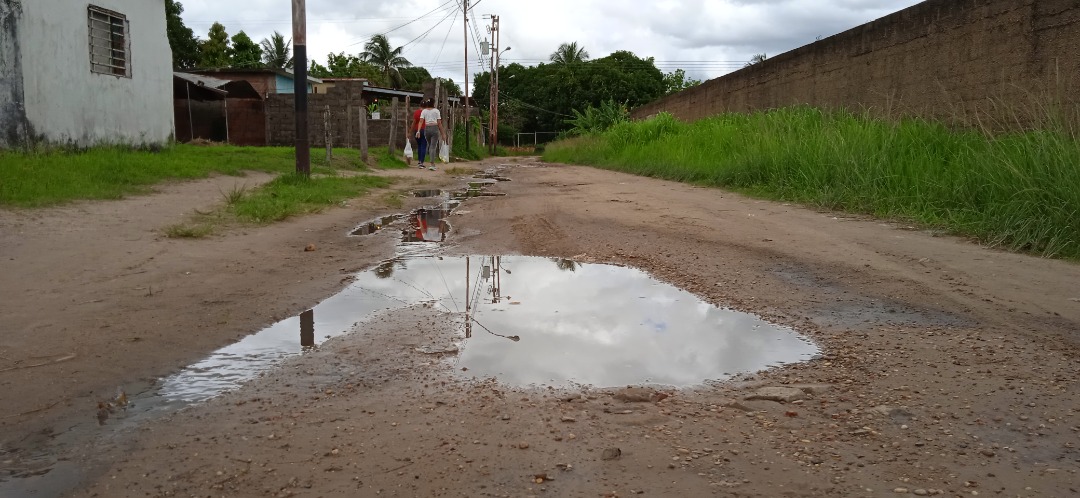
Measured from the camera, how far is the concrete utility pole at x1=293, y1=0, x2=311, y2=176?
988cm

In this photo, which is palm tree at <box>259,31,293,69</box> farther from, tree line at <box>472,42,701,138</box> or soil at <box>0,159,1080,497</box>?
soil at <box>0,159,1080,497</box>

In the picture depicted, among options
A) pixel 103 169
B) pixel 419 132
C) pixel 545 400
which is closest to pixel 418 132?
pixel 419 132

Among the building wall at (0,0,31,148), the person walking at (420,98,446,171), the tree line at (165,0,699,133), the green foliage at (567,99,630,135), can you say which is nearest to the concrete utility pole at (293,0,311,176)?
the building wall at (0,0,31,148)

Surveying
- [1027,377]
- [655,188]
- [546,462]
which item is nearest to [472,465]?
[546,462]

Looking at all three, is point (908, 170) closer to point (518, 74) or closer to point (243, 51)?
point (243, 51)

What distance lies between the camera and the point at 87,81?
11328 mm

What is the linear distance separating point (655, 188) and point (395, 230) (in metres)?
5.17

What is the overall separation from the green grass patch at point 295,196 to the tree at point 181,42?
30.5 m

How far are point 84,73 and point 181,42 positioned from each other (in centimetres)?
3006

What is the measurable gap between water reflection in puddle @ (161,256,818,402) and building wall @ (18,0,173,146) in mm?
8089

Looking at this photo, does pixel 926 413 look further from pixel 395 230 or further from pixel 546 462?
pixel 395 230

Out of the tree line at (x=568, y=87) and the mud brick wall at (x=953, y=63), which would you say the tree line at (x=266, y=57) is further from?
the mud brick wall at (x=953, y=63)

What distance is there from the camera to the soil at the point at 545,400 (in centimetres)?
196

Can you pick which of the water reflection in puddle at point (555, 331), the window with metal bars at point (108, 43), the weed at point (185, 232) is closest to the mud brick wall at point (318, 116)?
the window with metal bars at point (108, 43)
